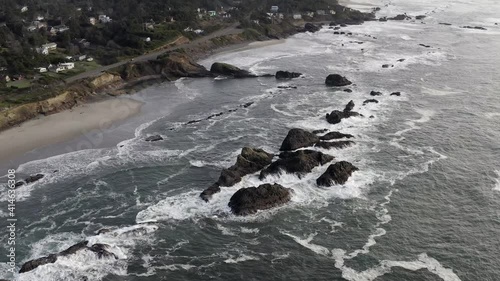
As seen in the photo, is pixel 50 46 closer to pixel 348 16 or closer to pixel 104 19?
pixel 104 19

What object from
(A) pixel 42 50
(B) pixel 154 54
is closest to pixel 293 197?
(B) pixel 154 54

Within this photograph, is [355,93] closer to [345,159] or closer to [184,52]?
[345,159]

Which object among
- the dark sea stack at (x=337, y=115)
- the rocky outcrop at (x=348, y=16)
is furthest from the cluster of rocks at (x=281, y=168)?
the rocky outcrop at (x=348, y=16)

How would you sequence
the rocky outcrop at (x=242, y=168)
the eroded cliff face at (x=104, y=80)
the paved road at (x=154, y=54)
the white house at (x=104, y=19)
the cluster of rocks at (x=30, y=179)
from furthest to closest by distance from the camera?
1. the white house at (x=104, y=19)
2. the paved road at (x=154, y=54)
3. the eroded cliff face at (x=104, y=80)
4. the cluster of rocks at (x=30, y=179)
5. the rocky outcrop at (x=242, y=168)

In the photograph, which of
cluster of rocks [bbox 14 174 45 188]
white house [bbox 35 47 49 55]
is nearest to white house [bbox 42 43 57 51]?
white house [bbox 35 47 49 55]

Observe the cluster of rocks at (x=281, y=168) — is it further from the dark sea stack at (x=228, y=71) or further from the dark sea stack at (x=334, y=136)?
the dark sea stack at (x=228, y=71)

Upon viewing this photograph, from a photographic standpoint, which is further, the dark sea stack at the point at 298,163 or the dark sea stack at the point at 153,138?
the dark sea stack at the point at 153,138

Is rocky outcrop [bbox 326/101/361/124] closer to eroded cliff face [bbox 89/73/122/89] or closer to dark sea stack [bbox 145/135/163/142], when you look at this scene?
dark sea stack [bbox 145/135/163/142]

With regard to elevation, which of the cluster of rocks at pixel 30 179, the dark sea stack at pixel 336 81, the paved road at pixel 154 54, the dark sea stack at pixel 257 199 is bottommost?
the dark sea stack at pixel 336 81
